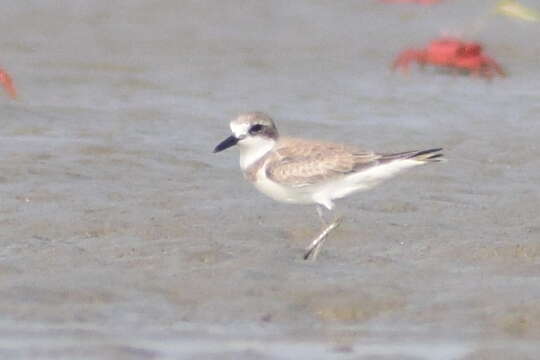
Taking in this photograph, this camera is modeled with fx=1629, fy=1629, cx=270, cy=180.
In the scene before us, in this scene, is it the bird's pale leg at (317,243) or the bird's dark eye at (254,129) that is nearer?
the bird's pale leg at (317,243)

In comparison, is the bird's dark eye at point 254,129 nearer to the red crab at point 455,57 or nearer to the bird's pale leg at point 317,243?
the bird's pale leg at point 317,243

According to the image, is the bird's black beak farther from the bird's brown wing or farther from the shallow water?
the shallow water

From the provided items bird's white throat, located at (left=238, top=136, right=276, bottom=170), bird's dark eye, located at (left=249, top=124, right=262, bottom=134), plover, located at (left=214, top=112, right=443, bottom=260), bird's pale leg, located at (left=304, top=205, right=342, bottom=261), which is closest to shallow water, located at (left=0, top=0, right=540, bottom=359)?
bird's pale leg, located at (left=304, top=205, right=342, bottom=261)

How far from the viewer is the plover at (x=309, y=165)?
28.9 ft

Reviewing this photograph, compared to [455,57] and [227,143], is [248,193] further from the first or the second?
[455,57]

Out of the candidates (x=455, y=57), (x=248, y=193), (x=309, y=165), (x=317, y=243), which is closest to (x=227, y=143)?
(x=309, y=165)

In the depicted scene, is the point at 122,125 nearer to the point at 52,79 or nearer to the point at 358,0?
the point at 52,79

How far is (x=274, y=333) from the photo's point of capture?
7.51 metres

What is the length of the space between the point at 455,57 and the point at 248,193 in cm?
433

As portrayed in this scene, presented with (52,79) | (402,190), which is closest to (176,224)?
(402,190)

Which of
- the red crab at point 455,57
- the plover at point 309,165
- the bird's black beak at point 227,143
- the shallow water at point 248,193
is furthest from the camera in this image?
the red crab at point 455,57

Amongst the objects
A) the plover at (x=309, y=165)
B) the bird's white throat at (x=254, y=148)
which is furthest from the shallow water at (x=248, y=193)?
the bird's white throat at (x=254, y=148)

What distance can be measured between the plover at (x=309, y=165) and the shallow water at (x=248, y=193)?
32 centimetres

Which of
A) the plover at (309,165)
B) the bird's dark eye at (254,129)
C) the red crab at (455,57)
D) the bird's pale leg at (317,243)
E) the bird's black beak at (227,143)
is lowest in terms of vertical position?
the red crab at (455,57)
